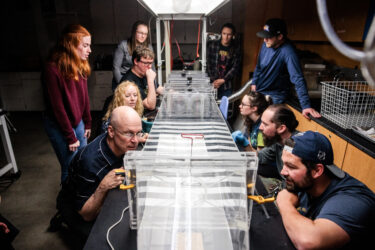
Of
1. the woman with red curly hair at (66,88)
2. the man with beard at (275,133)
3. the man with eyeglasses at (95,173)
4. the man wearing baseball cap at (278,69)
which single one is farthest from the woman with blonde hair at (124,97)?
the man wearing baseball cap at (278,69)

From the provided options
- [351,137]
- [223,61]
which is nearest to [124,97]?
[351,137]

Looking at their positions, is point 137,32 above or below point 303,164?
above

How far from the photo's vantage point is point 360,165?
1777mm

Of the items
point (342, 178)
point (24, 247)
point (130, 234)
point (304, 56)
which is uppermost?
point (304, 56)

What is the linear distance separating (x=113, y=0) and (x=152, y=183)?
14.3 feet

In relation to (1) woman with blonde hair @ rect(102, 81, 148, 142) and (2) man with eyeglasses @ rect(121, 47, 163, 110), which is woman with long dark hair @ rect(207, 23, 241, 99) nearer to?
(2) man with eyeglasses @ rect(121, 47, 163, 110)

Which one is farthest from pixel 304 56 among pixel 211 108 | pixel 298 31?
→ pixel 211 108

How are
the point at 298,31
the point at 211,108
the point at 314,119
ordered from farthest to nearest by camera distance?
the point at 298,31 < the point at 314,119 < the point at 211,108

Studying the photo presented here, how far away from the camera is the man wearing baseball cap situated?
2250 mm

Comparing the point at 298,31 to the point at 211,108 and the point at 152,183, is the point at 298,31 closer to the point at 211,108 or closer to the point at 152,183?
the point at 211,108

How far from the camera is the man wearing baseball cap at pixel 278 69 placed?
2.25 m

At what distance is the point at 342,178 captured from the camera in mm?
1027

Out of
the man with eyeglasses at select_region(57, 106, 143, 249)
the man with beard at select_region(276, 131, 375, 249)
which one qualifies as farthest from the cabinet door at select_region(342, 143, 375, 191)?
the man with eyeglasses at select_region(57, 106, 143, 249)

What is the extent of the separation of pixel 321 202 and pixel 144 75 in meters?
1.82
